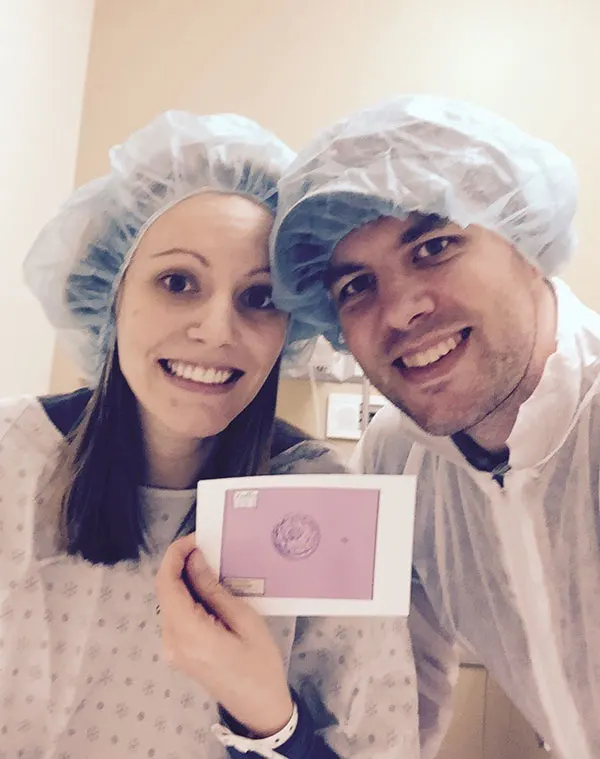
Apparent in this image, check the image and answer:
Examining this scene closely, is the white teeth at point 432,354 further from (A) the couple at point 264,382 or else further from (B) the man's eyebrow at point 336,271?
(B) the man's eyebrow at point 336,271

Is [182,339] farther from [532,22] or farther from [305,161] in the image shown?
[532,22]

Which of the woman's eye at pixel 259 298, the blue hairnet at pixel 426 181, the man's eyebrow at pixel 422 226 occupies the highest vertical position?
the blue hairnet at pixel 426 181

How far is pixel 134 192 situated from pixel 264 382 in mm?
288

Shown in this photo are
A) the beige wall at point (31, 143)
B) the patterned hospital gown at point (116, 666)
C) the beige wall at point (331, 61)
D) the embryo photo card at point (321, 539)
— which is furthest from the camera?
the beige wall at point (331, 61)

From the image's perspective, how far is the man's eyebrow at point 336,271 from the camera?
0.89 metres

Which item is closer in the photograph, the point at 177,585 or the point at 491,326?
the point at 177,585

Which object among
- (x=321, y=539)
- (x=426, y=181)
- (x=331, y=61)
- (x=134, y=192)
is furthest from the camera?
(x=331, y=61)

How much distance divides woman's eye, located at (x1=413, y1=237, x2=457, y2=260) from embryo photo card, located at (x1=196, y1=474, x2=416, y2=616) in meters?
0.30

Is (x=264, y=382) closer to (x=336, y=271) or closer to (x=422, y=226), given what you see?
(x=336, y=271)

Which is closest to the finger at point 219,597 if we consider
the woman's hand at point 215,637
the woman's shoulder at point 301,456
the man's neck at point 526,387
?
the woman's hand at point 215,637

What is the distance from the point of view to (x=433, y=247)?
855 millimetres

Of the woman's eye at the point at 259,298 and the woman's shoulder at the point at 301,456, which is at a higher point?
the woman's eye at the point at 259,298

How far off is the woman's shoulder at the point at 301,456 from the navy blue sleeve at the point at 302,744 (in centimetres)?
27

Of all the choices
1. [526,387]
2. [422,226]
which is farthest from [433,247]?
[526,387]
